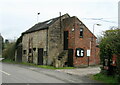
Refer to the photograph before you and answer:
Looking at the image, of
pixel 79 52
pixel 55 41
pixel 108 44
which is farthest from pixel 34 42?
pixel 108 44

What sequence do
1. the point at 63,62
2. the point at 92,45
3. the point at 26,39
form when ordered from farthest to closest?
1. the point at 26,39
2. the point at 92,45
3. the point at 63,62

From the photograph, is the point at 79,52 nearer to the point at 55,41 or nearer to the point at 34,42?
the point at 55,41

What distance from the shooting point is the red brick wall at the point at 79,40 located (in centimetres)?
2748

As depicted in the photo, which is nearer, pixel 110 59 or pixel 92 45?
pixel 110 59

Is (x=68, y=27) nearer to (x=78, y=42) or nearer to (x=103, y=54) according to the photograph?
(x=78, y=42)

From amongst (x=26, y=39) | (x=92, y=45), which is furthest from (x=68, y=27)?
(x=26, y=39)

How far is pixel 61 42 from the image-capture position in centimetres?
2952

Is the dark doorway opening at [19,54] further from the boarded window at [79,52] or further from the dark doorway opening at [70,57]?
the boarded window at [79,52]

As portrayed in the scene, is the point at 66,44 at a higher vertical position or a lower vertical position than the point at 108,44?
higher

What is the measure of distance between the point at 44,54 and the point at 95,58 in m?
7.50

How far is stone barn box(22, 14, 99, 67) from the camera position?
27.4 meters

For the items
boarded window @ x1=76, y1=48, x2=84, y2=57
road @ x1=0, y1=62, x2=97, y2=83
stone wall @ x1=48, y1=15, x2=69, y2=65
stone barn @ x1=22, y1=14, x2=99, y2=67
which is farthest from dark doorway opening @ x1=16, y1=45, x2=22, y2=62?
road @ x1=0, y1=62, x2=97, y2=83

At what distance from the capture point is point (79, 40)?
27828 millimetres

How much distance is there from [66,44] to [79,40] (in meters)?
2.14
